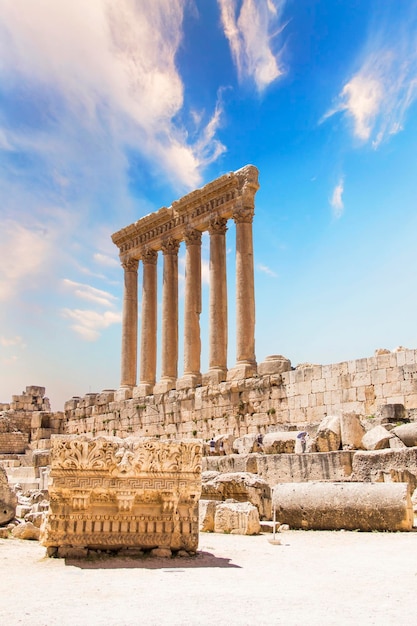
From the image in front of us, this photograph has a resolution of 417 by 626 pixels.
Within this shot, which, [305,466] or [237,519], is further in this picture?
[305,466]

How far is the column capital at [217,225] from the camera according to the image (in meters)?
26.2

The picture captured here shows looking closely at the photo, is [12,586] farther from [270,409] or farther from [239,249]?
[239,249]

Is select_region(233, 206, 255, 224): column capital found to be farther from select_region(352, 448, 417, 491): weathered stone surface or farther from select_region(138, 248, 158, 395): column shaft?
select_region(352, 448, 417, 491): weathered stone surface

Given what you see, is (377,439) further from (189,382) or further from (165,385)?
(165,385)

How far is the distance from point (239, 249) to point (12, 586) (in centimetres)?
1909

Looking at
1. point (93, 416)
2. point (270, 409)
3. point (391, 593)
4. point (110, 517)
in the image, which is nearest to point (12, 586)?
point (110, 517)

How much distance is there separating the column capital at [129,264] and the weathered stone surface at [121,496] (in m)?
23.4

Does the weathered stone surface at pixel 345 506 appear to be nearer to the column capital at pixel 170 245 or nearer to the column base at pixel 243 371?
the column base at pixel 243 371

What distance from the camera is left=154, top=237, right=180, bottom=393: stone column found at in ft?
90.8

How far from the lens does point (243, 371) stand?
76.4ft

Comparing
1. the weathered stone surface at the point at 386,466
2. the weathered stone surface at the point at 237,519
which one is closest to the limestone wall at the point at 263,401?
the weathered stone surface at the point at 386,466

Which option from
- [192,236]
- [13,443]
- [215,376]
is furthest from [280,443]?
[13,443]

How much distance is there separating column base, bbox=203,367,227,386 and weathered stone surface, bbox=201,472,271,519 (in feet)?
39.7

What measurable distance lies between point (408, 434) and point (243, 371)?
10860 millimetres
